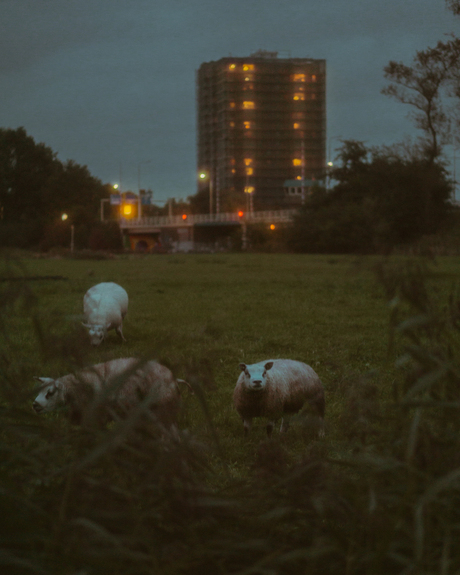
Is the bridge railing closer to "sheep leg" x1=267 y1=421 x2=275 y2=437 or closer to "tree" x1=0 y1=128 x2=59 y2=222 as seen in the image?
"tree" x1=0 y1=128 x2=59 y2=222

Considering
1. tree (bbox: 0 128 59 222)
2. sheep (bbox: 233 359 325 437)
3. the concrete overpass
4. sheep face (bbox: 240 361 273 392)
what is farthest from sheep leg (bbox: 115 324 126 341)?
tree (bbox: 0 128 59 222)

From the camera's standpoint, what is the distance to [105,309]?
9.24 m

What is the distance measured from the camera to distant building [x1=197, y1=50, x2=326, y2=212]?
152625 mm

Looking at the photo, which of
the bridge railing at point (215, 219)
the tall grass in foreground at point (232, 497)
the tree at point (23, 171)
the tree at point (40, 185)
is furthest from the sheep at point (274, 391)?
the tree at point (23, 171)

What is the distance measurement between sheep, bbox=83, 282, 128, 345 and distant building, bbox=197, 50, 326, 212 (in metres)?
143

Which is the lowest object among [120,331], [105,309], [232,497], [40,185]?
[120,331]

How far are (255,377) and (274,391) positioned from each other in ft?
1.12

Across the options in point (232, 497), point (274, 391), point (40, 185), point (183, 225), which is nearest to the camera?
point (232, 497)

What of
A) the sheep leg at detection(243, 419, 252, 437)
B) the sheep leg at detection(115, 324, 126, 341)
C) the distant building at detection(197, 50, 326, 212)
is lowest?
the sheep leg at detection(243, 419, 252, 437)

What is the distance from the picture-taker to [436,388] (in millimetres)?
1687

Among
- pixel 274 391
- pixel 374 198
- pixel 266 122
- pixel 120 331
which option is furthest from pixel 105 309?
pixel 266 122

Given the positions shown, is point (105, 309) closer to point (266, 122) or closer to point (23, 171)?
point (23, 171)

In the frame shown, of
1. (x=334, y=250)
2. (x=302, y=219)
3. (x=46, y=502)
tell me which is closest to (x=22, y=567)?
(x=46, y=502)

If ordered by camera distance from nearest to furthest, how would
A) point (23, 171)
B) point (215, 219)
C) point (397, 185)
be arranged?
point (397, 185)
point (23, 171)
point (215, 219)
